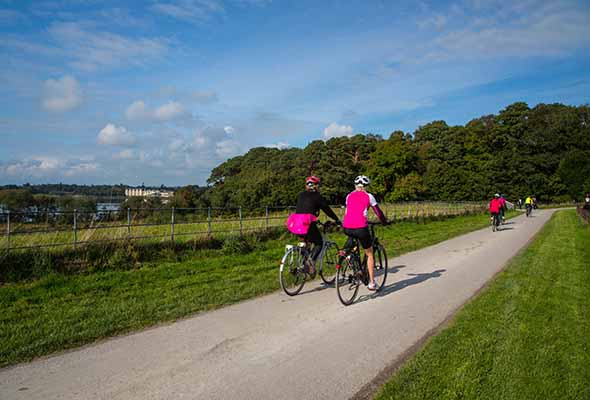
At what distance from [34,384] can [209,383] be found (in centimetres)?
165

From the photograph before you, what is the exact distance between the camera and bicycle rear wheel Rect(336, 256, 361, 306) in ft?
21.5

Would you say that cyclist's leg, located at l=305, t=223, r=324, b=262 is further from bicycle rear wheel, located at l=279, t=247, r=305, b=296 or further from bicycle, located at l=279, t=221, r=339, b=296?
bicycle rear wheel, located at l=279, t=247, r=305, b=296

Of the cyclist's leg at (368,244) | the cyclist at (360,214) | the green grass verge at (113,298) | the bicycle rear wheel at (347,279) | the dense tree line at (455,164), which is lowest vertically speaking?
the green grass verge at (113,298)

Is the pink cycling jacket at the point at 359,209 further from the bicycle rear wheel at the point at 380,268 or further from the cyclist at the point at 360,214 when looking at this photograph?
the bicycle rear wheel at the point at 380,268

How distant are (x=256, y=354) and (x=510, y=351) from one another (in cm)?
292

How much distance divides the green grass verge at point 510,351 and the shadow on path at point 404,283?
59.0 inches

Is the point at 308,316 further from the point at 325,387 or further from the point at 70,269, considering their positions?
the point at 70,269

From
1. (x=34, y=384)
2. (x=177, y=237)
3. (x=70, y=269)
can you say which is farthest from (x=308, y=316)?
(x=177, y=237)

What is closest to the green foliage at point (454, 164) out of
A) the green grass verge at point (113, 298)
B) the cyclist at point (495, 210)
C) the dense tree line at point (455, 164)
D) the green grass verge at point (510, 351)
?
the dense tree line at point (455, 164)

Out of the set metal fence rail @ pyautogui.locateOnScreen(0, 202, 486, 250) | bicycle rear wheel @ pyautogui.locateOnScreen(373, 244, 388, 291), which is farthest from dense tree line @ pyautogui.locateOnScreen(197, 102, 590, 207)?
bicycle rear wheel @ pyautogui.locateOnScreen(373, 244, 388, 291)

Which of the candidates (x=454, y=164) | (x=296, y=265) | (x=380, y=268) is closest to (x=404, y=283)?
(x=380, y=268)

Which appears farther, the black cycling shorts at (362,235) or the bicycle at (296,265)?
the bicycle at (296,265)

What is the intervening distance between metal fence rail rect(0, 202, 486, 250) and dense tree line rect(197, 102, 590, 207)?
162 ft

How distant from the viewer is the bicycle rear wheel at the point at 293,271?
7.16m
